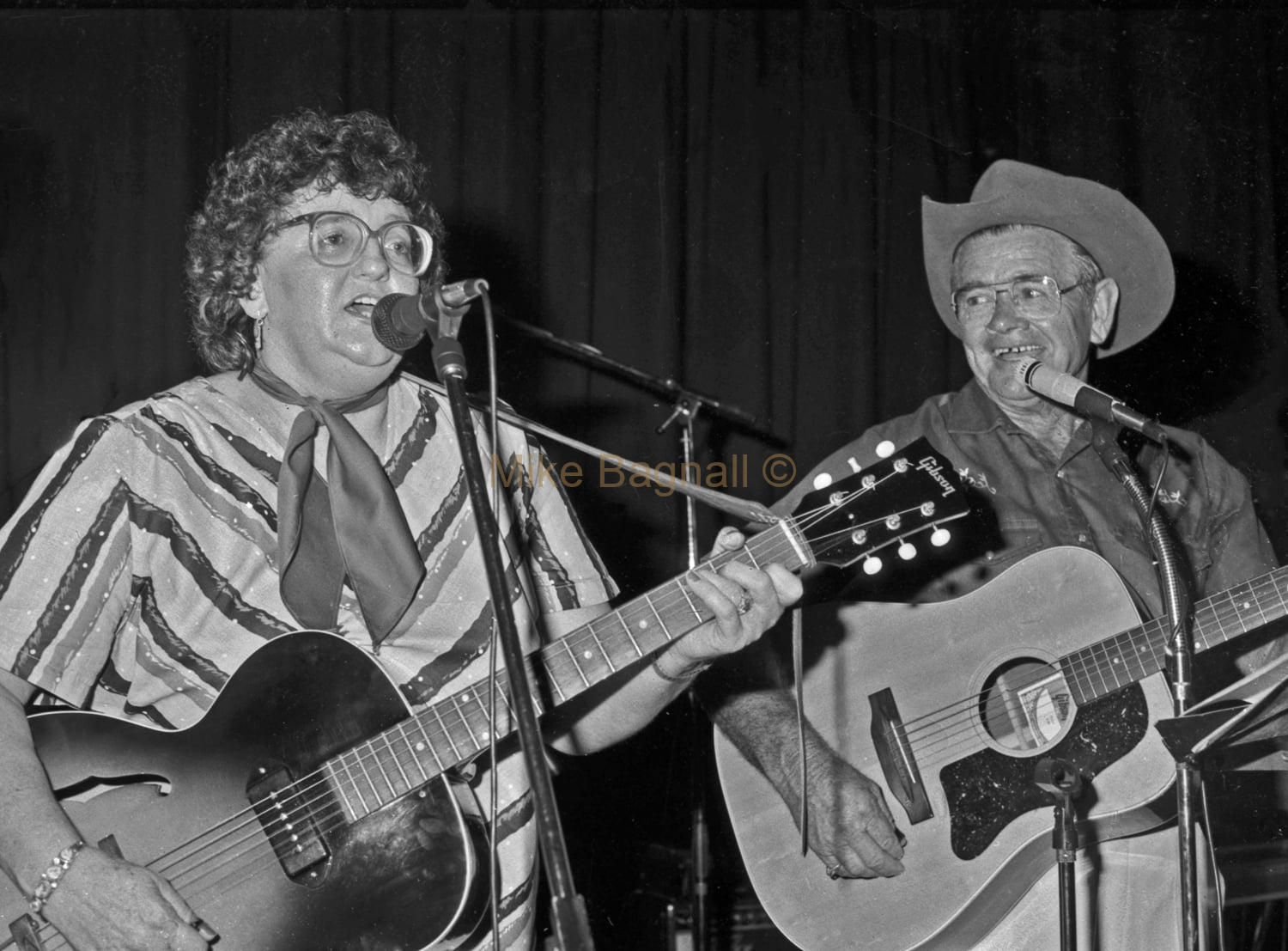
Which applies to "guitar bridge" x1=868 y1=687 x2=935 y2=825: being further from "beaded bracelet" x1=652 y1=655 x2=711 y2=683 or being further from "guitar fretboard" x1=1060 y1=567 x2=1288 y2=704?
"beaded bracelet" x1=652 y1=655 x2=711 y2=683

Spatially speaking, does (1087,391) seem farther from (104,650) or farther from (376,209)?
(104,650)

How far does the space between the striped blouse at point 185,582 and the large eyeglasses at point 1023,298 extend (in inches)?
62.8

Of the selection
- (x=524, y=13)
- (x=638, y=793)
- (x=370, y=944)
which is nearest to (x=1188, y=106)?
(x=524, y=13)

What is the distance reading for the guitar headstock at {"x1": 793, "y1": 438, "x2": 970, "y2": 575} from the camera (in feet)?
6.83

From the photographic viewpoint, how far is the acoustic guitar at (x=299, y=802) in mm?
1900

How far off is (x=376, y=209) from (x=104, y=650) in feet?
3.28

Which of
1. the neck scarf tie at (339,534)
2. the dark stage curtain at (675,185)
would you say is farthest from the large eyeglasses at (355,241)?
the dark stage curtain at (675,185)

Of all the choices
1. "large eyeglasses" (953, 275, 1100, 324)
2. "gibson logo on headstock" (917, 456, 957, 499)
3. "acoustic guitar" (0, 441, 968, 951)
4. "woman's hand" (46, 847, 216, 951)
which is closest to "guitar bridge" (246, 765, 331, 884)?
"acoustic guitar" (0, 441, 968, 951)

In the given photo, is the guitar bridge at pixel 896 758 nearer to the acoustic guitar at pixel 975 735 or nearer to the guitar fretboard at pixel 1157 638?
the acoustic guitar at pixel 975 735

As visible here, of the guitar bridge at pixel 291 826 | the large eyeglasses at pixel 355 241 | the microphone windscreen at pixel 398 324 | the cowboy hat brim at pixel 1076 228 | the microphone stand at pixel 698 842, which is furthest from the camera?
the microphone stand at pixel 698 842

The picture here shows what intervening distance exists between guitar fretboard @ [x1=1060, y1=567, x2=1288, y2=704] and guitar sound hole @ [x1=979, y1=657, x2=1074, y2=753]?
0.04 metres

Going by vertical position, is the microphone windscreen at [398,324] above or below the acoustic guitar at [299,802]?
above

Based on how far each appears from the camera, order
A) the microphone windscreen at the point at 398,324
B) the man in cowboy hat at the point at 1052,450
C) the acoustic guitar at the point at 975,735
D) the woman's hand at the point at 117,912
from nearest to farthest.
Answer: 1. the microphone windscreen at the point at 398,324
2. the woman's hand at the point at 117,912
3. the acoustic guitar at the point at 975,735
4. the man in cowboy hat at the point at 1052,450

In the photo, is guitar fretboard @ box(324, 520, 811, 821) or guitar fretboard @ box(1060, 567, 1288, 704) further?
guitar fretboard @ box(1060, 567, 1288, 704)
